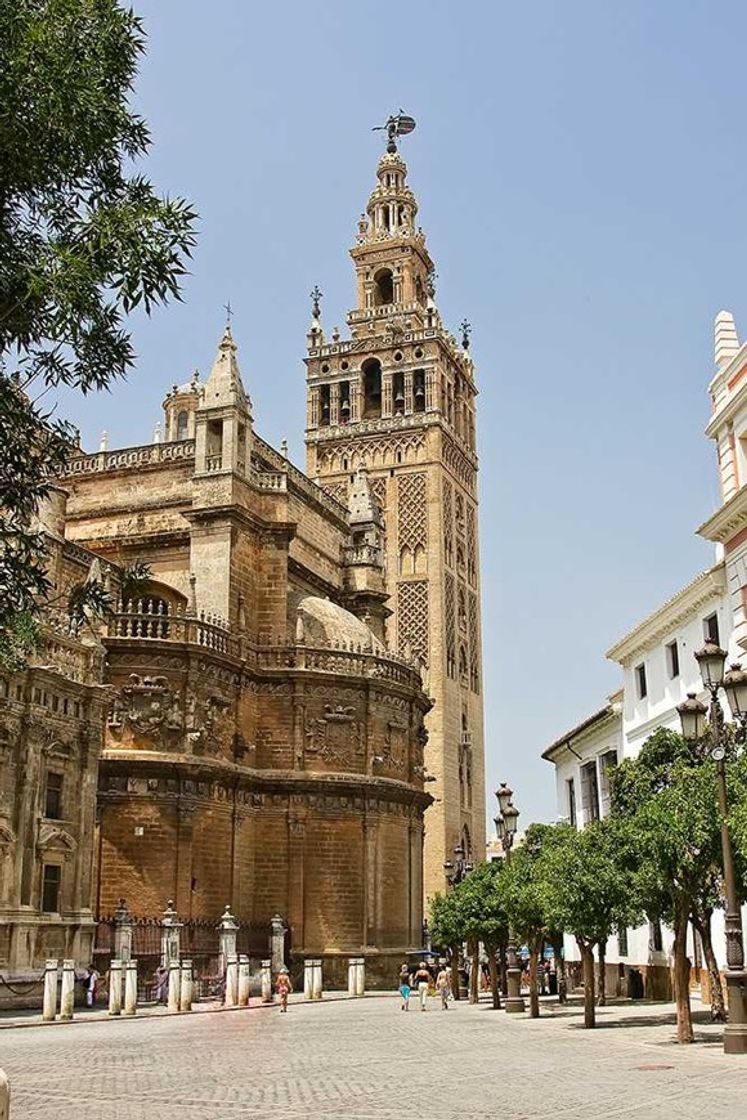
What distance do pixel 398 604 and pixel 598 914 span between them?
39.0 m

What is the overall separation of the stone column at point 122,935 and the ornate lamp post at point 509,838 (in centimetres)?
812

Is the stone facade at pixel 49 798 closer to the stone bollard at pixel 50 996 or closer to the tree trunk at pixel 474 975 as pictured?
the stone bollard at pixel 50 996

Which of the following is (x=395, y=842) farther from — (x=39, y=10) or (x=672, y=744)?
(x=39, y=10)

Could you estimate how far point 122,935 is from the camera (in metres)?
27.8

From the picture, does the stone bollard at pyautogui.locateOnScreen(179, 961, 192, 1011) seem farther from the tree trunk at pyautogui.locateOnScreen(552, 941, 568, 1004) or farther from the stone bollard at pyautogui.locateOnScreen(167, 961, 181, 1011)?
the tree trunk at pyautogui.locateOnScreen(552, 941, 568, 1004)

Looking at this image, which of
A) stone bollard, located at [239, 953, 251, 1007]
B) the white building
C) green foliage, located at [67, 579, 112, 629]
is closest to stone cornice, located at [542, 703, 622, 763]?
the white building

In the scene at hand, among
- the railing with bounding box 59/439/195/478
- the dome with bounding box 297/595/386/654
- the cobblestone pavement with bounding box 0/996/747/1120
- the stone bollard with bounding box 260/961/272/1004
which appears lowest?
the cobblestone pavement with bounding box 0/996/747/1120

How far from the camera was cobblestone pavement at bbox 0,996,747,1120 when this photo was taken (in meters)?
11.5

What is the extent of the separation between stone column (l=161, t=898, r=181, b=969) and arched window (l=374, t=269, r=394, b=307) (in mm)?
45184

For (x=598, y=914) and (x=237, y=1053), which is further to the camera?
(x=598, y=914)

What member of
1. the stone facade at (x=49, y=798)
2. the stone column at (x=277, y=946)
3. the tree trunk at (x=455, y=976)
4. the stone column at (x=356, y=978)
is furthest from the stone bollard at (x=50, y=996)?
the tree trunk at (x=455, y=976)

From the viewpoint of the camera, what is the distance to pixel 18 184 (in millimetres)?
9641

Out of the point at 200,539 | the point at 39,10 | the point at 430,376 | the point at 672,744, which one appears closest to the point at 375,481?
the point at 430,376

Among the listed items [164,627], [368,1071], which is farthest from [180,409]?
[368,1071]
